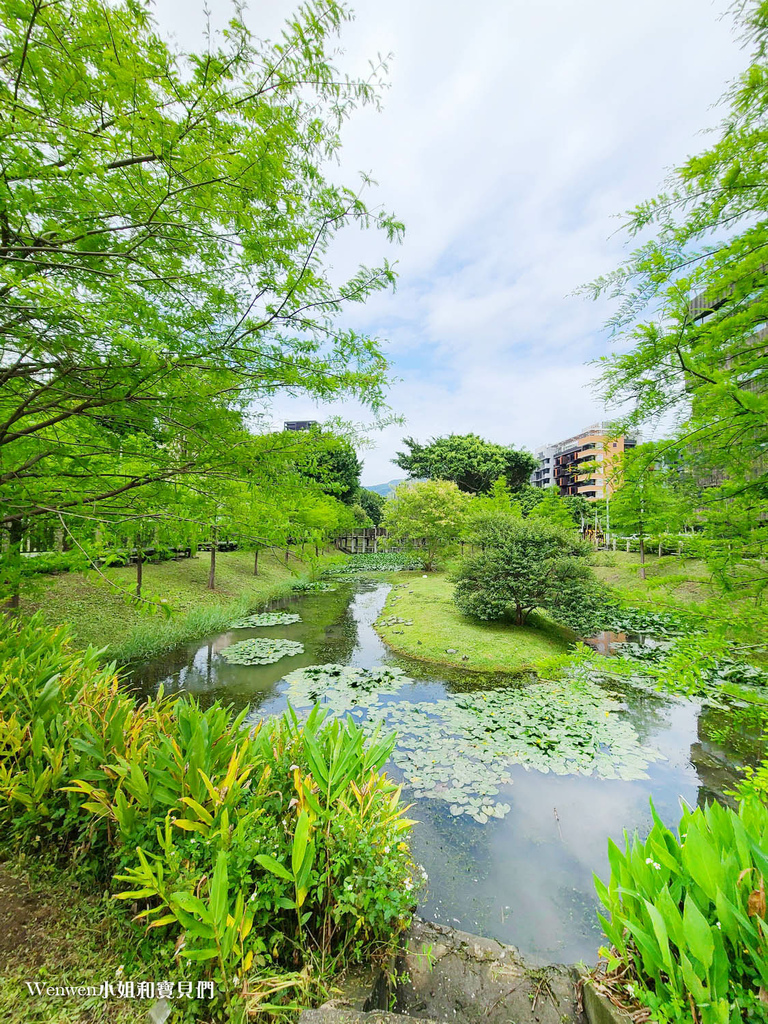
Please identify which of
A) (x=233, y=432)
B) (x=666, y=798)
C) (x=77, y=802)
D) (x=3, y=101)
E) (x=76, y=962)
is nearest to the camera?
(x=76, y=962)

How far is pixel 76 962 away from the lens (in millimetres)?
1426

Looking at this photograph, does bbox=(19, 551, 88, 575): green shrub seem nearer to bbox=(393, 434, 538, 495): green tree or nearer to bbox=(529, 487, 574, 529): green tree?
bbox=(529, 487, 574, 529): green tree

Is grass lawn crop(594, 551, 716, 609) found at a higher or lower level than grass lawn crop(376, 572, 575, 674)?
higher

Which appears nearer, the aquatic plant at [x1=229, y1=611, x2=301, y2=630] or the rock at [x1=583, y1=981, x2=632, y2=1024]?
the rock at [x1=583, y1=981, x2=632, y2=1024]

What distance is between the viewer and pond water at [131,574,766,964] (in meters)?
2.69

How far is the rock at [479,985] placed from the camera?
1.55 meters

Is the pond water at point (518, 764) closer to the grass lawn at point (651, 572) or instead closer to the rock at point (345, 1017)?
the rock at point (345, 1017)

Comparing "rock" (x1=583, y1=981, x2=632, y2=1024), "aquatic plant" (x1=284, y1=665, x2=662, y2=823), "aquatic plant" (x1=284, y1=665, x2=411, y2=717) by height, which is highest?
"rock" (x1=583, y1=981, x2=632, y2=1024)

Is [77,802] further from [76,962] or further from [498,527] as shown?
[498,527]

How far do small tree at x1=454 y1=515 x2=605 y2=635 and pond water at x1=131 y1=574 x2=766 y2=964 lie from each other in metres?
2.13

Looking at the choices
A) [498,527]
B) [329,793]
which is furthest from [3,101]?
[498,527]

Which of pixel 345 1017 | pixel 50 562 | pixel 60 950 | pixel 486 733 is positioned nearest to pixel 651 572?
pixel 486 733

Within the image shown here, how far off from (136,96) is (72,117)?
391mm

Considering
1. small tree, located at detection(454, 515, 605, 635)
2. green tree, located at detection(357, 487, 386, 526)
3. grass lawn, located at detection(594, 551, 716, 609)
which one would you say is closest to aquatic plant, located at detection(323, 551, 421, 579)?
green tree, located at detection(357, 487, 386, 526)
